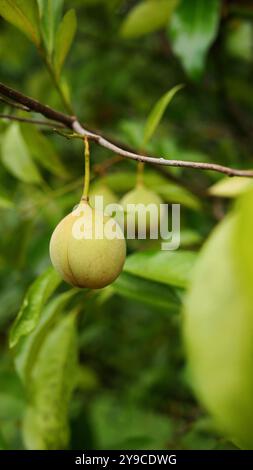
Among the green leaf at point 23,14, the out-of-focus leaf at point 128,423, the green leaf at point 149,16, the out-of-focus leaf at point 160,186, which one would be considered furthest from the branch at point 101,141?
the out-of-focus leaf at point 128,423

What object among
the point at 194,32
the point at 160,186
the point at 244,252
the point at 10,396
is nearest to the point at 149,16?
the point at 194,32

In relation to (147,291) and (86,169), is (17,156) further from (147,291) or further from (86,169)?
(86,169)

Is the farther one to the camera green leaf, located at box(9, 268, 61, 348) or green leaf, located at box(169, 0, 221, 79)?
green leaf, located at box(169, 0, 221, 79)

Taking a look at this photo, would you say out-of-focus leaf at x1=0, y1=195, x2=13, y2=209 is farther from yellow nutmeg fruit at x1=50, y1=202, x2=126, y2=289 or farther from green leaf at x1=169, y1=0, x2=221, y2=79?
green leaf at x1=169, y1=0, x2=221, y2=79

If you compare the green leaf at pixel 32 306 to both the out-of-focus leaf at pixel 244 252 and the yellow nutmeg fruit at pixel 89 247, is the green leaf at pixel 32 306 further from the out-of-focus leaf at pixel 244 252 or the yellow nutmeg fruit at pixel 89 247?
the out-of-focus leaf at pixel 244 252

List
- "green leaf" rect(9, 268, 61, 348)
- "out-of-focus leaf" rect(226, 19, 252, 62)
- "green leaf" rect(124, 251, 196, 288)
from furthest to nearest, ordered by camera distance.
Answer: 1. "out-of-focus leaf" rect(226, 19, 252, 62)
2. "green leaf" rect(124, 251, 196, 288)
3. "green leaf" rect(9, 268, 61, 348)

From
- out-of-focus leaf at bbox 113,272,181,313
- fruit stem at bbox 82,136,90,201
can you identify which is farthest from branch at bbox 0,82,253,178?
out-of-focus leaf at bbox 113,272,181,313

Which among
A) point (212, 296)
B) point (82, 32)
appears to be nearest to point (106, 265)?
point (212, 296)
